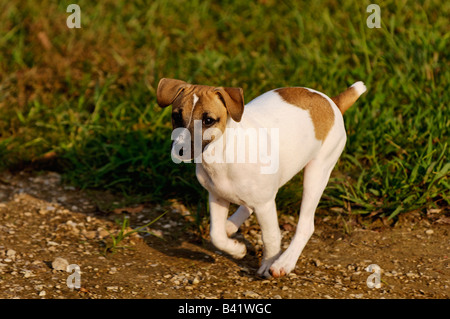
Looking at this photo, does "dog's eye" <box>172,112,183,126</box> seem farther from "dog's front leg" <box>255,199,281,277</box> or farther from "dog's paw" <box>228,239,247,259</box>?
"dog's paw" <box>228,239,247,259</box>

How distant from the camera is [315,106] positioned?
4.37 m

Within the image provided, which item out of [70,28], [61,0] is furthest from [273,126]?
[61,0]

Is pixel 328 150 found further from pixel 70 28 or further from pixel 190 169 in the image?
pixel 70 28

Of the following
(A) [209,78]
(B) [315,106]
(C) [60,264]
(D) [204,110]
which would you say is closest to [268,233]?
(B) [315,106]

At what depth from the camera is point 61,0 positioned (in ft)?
25.7

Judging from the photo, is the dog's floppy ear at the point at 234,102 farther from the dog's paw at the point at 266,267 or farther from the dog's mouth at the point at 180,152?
the dog's paw at the point at 266,267

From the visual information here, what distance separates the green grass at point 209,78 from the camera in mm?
5402

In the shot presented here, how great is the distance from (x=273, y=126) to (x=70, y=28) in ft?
12.9

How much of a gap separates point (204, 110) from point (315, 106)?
3.38ft

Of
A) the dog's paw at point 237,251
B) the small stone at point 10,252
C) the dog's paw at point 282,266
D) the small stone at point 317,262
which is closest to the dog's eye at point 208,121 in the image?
the dog's paw at point 237,251

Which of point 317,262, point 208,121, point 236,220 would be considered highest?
point 208,121

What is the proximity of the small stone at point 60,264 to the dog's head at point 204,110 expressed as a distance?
135cm

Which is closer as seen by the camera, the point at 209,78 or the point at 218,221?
the point at 218,221

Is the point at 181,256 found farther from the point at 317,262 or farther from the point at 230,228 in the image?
the point at 317,262
